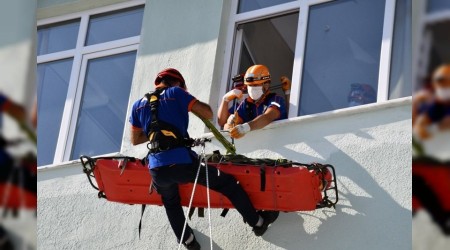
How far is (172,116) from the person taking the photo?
527 centimetres

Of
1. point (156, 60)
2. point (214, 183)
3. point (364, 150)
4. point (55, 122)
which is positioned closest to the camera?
point (214, 183)

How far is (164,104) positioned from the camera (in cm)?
528

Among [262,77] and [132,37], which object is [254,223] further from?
[132,37]

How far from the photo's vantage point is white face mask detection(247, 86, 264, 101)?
20.4ft

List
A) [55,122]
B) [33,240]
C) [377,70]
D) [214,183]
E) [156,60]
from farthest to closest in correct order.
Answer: [55,122], [156,60], [377,70], [214,183], [33,240]

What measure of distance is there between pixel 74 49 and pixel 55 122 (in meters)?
0.77

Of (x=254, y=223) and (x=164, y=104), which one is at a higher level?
(x=164, y=104)

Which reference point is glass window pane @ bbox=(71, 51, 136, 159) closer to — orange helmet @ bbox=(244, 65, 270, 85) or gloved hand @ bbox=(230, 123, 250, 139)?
orange helmet @ bbox=(244, 65, 270, 85)

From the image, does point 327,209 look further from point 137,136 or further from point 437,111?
point 437,111

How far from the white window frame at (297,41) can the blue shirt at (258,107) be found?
5.0 inches

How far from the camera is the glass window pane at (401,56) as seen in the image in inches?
230

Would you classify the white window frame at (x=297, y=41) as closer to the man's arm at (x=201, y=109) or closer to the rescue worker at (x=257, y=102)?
the rescue worker at (x=257, y=102)

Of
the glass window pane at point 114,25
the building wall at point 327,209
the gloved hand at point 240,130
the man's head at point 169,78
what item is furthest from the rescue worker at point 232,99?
the glass window pane at point 114,25

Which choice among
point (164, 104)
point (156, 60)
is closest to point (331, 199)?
point (164, 104)
